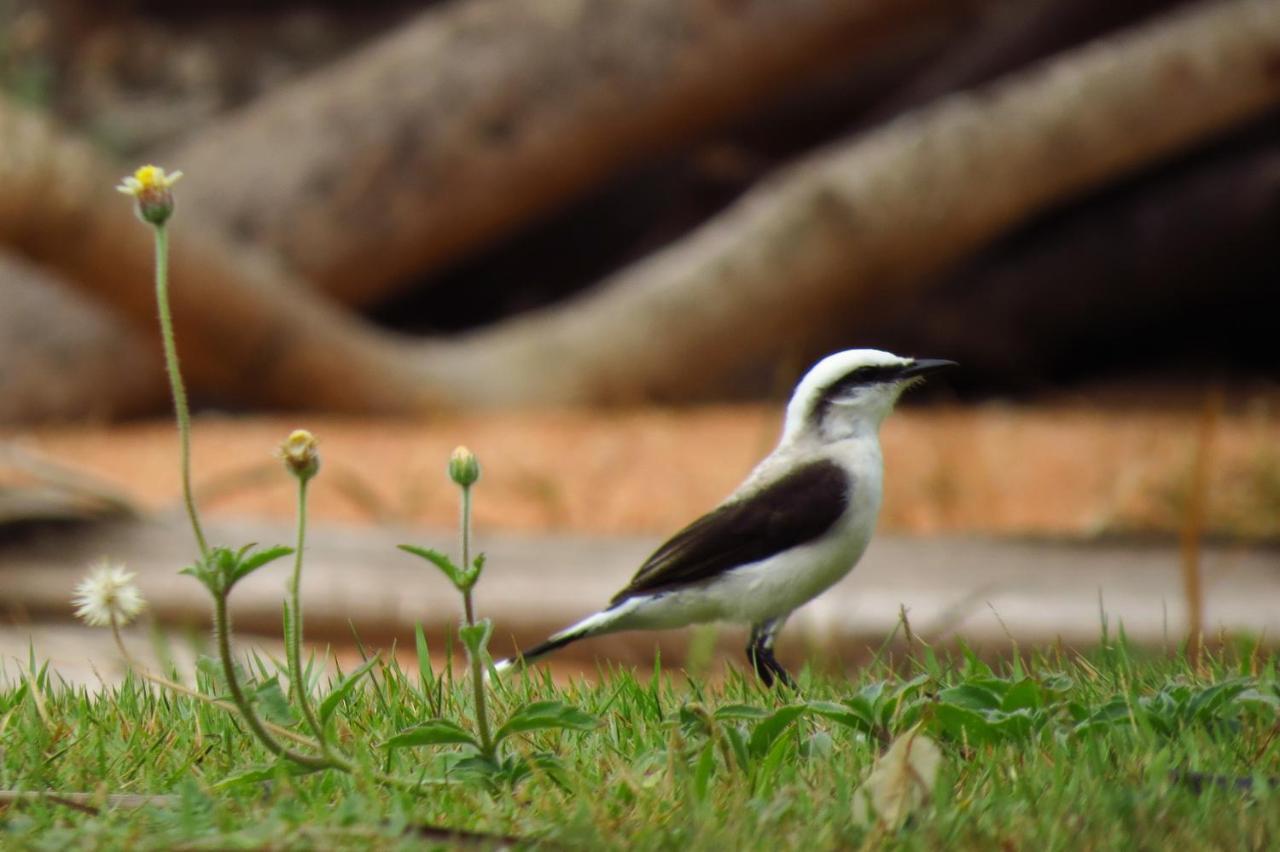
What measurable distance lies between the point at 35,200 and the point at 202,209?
5.93 feet

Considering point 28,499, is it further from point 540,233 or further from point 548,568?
point 540,233

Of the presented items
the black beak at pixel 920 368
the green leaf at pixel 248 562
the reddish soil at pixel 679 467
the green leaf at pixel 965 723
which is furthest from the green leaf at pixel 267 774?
the reddish soil at pixel 679 467

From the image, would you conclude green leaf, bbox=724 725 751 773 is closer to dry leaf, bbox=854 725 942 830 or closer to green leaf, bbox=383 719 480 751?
dry leaf, bbox=854 725 942 830

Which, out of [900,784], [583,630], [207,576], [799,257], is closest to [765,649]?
[583,630]

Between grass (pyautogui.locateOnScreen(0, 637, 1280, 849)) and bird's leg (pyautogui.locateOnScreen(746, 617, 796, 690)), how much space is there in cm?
6

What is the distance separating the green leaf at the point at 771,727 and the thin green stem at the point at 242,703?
20.0 inches

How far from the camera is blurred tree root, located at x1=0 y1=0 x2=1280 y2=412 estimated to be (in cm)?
740

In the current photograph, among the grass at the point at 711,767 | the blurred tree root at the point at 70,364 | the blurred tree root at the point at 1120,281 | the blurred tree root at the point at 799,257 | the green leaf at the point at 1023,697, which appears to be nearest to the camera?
the grass at the point at 711,767

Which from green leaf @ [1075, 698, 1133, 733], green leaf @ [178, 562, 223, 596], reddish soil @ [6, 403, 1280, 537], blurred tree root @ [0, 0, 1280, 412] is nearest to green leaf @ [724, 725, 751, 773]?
green leaf @ [1075, 698, 1133, 733]

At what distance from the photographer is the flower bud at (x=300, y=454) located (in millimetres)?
1769

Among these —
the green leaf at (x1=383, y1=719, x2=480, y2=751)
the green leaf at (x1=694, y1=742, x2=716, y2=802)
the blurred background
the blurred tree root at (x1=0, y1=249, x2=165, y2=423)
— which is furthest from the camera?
the blurred tree root at (x1=0, y1=249, x2=165, y2=423)

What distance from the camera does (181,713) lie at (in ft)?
7.86

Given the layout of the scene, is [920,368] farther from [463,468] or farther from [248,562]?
[248,562]

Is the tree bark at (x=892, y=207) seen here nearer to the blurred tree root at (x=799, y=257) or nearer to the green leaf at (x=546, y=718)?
the blurred tree root at (x=799, y=257)
